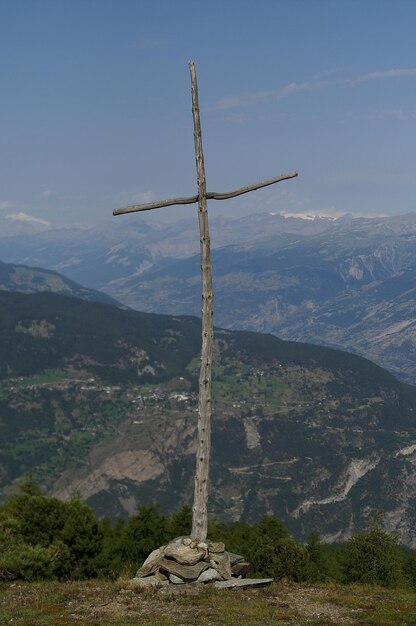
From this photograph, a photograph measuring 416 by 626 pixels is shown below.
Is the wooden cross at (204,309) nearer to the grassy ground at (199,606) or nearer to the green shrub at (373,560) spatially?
the grassy ground at (199,606)

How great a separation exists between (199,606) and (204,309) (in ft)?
41.0

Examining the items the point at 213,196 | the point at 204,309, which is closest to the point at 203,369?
the point at 204,309

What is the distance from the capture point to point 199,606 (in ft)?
75.3

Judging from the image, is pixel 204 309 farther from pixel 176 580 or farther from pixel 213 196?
pixel 176 580

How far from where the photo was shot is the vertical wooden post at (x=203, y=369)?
90.7 feet

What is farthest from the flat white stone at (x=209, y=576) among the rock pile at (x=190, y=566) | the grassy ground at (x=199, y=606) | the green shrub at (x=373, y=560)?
the green shrub at (x=373, y=560)

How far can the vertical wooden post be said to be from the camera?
90.7ft

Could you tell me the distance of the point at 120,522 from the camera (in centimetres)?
7362

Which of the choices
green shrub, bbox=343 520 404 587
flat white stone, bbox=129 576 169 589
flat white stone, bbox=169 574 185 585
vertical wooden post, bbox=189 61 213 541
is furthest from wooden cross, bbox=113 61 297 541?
green shrub, bbox=343 520 404 587

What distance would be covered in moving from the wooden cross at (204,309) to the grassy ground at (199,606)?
397cm

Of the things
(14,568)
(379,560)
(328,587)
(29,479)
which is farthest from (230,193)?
(29,479)

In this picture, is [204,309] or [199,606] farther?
[204,309]

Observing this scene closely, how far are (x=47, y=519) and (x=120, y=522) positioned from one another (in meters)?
27.8

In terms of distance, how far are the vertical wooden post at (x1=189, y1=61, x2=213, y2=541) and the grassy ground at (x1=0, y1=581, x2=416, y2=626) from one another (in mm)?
3191
